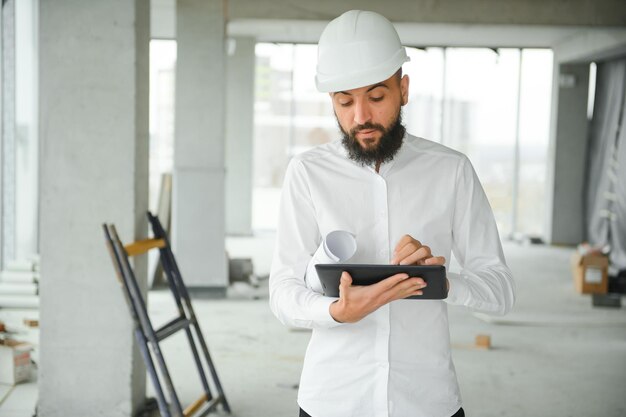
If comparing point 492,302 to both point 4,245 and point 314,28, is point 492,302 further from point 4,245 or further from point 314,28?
point 314,28

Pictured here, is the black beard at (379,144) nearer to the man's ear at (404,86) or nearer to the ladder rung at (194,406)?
the man's ear at (404,86)

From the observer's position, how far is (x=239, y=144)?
13164mm

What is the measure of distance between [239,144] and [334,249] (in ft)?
38.8

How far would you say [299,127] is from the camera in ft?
46.7

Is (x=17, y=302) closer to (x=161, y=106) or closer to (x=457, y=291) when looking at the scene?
(x=457, y=291)

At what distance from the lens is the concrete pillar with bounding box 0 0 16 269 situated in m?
7.18

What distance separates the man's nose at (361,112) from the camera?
1594 mm

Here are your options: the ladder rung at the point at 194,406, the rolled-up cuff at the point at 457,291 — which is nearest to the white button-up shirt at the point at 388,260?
the rolled-up cuff at the point at 457,291

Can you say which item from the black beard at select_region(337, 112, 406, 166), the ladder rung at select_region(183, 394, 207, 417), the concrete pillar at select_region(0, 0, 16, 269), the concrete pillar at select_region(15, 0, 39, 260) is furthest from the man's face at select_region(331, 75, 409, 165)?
the concrete pillar at select_region(15, 0, 39, 260)

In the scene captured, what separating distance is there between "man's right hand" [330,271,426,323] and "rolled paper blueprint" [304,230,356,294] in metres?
0.09

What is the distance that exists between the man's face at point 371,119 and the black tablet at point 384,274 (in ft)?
1.16

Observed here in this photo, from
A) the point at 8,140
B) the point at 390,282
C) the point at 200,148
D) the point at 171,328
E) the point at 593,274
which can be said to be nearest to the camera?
the point at 390,282

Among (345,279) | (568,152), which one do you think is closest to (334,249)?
(345,279)

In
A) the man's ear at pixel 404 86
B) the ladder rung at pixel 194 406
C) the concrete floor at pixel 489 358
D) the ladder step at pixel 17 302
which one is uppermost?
the man's ear at pixel 404 86
